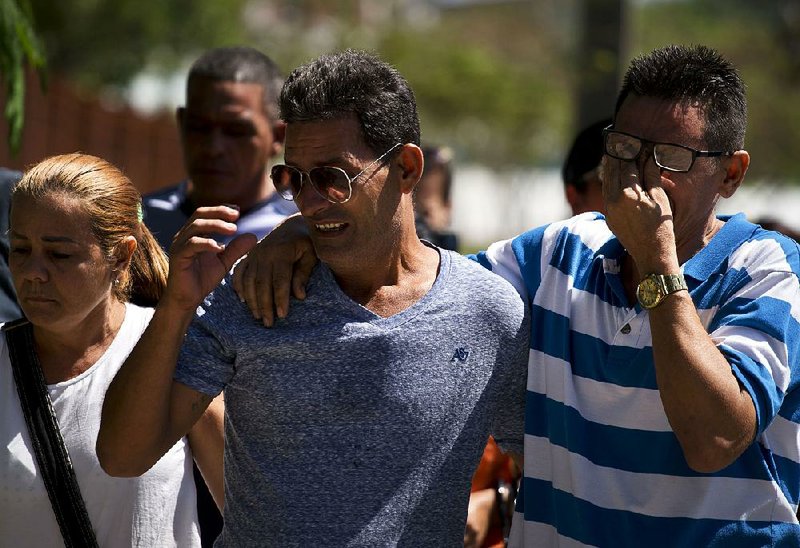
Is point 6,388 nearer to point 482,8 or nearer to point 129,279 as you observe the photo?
point 129,279

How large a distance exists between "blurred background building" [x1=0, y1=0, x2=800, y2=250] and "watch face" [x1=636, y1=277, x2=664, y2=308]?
2814mm

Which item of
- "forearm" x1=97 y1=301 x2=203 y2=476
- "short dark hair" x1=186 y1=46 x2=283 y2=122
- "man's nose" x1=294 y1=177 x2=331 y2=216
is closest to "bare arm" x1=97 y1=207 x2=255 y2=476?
"forearm" x1=97 y1=301 x2=203 y2=476

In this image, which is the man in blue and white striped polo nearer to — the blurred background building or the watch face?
the watch face

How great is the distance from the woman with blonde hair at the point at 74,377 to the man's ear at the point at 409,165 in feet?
2.75

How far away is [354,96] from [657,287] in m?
0.84

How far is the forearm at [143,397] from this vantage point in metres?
2.57

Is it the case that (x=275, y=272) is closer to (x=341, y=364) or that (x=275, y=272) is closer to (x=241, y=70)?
(x=341, y=364)

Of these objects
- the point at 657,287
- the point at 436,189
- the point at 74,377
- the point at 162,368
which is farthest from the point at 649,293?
the point at 436,189

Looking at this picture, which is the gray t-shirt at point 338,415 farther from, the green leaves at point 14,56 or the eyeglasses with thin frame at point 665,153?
the green leaves at point 14,56

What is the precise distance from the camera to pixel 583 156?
4.27m

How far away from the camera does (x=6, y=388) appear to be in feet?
10.4

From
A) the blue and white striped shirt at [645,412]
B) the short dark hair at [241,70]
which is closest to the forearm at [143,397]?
the blue and white striped shirt at [645,412]

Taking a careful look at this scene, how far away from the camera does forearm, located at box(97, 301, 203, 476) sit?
257 centimetres

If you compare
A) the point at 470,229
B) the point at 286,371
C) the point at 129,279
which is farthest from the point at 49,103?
the point at 470,229
